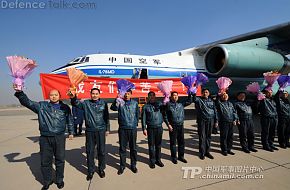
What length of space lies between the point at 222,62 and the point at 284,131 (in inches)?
227

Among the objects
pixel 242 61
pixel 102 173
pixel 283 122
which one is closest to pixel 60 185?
pixel 102 173

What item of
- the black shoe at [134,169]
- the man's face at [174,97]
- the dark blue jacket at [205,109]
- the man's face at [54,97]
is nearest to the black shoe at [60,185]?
the black shoe at [134,169]

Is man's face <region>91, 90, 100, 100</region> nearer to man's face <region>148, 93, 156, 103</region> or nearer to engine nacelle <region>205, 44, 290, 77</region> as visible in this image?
man's face <region>148, 93, 156, 103</region>

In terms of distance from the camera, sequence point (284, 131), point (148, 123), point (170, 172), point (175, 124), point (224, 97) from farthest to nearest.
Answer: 1. point (284, 131)
2. point (224, 97)
3. point (175, 124)
4. point (148, 123)
5. point (170, 172)

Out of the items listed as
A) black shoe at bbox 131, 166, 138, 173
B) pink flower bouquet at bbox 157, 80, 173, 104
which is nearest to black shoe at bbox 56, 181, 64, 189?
black shoe at bbox 131, 166, 138, 173

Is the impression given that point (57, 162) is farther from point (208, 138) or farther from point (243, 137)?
point (243, 137)

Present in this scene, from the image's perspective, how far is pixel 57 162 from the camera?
3.59 m

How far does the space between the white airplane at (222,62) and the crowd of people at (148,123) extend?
15.0 ft

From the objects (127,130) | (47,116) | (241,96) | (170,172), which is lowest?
(170,172)

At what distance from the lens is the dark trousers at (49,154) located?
3529 mm

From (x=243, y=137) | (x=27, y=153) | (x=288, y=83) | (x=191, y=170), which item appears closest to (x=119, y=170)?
(x=191, y=170)

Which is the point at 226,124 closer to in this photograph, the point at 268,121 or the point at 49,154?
the point at 268,121

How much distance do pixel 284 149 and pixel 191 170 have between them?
2996mm

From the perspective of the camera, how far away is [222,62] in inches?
428
